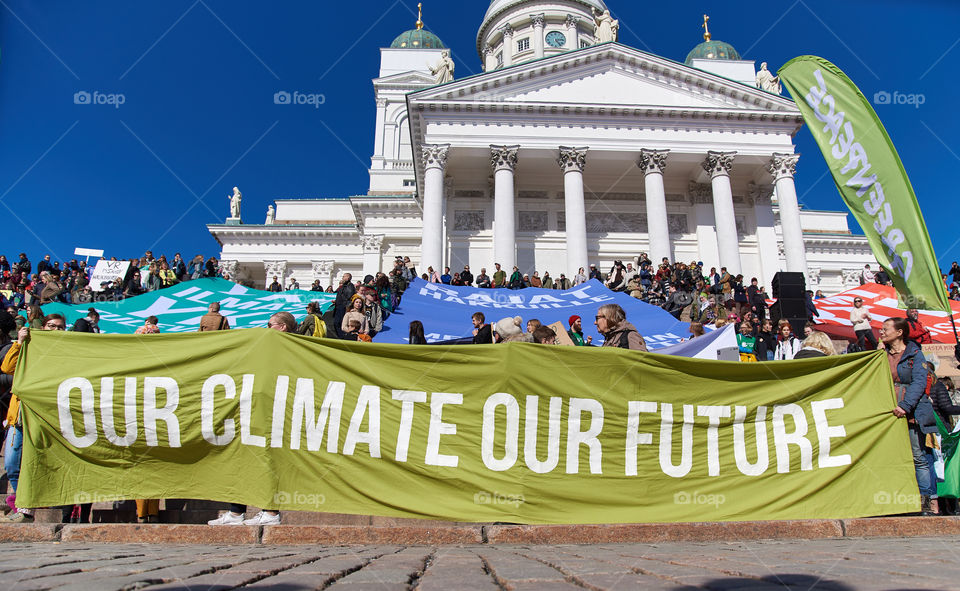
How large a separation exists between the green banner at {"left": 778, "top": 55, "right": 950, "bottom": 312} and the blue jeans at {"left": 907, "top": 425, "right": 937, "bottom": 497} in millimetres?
1360

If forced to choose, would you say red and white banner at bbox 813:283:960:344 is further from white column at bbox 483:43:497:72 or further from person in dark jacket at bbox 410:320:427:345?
white column at bbox 483:43:497:72

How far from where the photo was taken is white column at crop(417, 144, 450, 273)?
26781 mm

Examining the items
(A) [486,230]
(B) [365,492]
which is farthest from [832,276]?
(B) [365,492]

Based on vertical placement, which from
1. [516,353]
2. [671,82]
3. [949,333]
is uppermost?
[671,82]

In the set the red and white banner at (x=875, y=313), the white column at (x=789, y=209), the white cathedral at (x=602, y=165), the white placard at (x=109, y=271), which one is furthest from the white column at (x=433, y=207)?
the white column at (x=789, y=209)

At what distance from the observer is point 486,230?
32156 mm

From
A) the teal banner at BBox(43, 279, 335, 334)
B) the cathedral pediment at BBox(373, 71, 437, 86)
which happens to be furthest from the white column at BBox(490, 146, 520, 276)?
the cathedral pediment at BBox(373, 71, 437, 86)

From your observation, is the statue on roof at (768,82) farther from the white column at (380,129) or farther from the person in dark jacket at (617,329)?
the person in dark jacket at (617,329)

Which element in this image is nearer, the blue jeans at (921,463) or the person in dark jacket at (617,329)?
the blue jeans at (921,463)

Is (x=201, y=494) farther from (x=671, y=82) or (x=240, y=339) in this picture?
(x=671, y=82)

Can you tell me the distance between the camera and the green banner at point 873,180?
6410 mm

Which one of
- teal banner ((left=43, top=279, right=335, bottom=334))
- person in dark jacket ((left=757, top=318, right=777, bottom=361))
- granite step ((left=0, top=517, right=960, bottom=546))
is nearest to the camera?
granite step ((left=0, top=517, right=960, bottom=546))

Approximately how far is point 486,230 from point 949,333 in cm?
2114

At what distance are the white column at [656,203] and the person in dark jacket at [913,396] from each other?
790 inches
